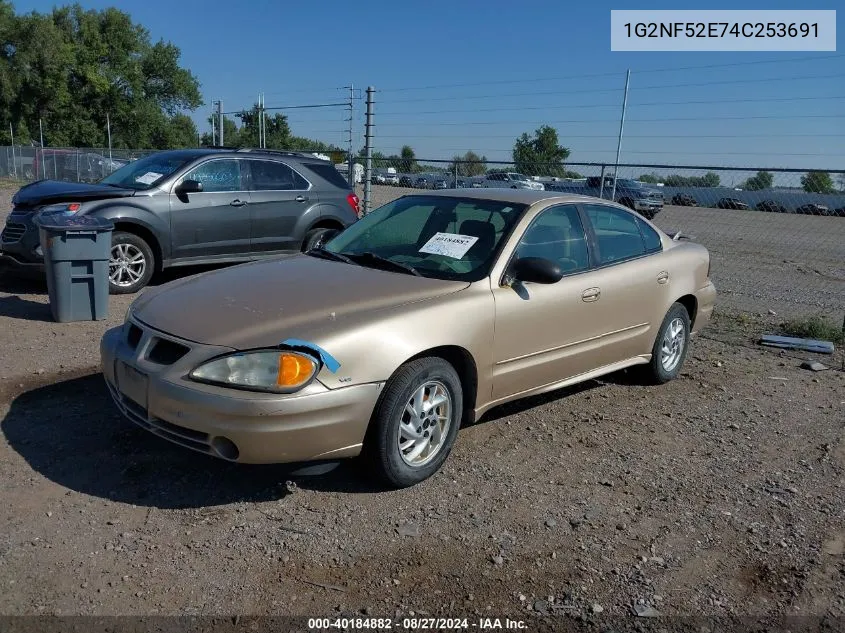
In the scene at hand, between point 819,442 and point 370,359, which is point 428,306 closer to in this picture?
point 370,359

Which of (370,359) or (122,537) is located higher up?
(370,359)

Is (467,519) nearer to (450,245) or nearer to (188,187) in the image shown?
(450,245)

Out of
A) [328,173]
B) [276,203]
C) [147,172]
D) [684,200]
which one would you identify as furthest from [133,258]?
[684,200]

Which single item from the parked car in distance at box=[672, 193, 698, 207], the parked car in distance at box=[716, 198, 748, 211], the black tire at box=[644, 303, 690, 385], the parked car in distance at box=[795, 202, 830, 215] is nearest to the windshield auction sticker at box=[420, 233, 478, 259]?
the black tire at box=[644, 303, 690, 385]

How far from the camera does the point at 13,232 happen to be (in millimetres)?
8086

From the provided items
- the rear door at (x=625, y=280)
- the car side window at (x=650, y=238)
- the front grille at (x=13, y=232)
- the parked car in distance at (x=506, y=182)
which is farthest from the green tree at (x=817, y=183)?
the front grille at (x=13, y=232)

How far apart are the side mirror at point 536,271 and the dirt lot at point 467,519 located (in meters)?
1.07

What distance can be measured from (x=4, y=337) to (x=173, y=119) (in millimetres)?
69876

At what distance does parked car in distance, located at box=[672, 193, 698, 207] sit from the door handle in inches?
244

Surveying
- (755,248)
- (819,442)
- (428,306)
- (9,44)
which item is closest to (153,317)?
(428,306)

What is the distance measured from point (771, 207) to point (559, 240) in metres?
5.91

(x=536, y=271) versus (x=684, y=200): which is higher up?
(x=684, y=200)

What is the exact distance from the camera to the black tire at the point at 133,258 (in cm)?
807

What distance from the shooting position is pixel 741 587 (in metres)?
3.25
